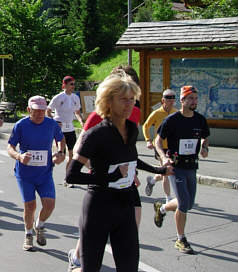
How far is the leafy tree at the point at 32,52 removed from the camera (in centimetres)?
2361

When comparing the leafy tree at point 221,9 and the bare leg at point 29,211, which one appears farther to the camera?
the leafy tree at point 221,9

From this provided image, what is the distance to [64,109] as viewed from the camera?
9.30m

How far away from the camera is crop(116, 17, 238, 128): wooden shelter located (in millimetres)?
14539

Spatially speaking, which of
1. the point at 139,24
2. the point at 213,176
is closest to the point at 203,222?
the point at 213,176

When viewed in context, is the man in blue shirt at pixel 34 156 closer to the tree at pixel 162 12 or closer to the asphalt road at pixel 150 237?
the asphalt road at pixel 150 237

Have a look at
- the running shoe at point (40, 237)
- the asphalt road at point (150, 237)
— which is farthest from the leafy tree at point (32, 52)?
the running shoe at point (40, 237)

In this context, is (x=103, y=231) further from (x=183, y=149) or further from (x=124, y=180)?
(x=183, y=149)

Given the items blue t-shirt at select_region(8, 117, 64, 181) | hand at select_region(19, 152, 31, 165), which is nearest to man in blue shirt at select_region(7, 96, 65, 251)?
blue t-shirt at select_region(8, 117, 64, 181)

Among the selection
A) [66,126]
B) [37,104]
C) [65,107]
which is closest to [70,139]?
[66,126]

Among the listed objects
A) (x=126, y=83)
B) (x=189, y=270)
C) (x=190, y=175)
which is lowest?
(x=189, y=270)

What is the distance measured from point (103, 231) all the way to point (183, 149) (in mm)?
2356

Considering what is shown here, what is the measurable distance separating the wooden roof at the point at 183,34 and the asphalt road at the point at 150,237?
6.29 m

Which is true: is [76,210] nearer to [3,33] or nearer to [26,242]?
[26,242]

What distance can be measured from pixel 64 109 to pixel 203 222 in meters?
3.48
